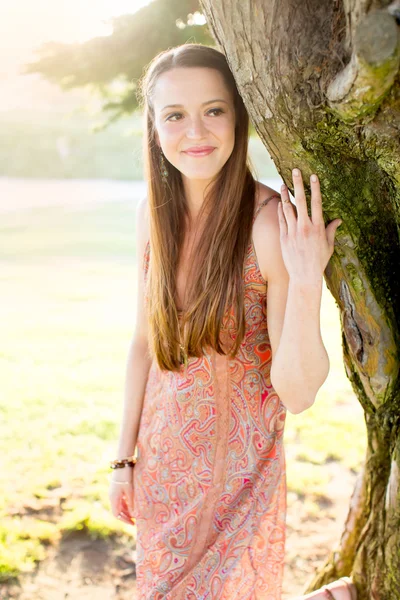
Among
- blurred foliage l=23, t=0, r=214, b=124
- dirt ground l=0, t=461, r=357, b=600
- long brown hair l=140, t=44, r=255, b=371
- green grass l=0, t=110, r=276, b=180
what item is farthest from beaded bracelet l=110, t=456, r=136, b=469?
green grass l=0, t=110, r=276, b=180

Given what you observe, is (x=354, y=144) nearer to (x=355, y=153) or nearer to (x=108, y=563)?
(x=355, y=153)

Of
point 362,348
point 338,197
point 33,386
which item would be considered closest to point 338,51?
point 338,197

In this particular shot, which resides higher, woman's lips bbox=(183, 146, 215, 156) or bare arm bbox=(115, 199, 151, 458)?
woman's lips bbox=(183, 146, 215, 156)

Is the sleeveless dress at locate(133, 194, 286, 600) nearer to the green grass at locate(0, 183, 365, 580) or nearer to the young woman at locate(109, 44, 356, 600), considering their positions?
the young woman at locate(109, 44, 356, 600)

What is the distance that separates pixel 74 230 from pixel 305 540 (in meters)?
14.4

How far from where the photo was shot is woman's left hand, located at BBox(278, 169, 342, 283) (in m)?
1.68

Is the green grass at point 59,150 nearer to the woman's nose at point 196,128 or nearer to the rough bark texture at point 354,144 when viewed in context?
the woman's nose at point 196,128

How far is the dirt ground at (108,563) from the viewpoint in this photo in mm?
2902

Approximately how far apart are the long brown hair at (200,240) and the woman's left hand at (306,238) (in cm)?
32

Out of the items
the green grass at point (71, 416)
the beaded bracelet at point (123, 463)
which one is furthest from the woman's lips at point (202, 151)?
the green grass at point (71, 416)

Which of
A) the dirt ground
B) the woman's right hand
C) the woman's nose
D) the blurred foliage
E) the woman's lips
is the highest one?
the blurred foliage

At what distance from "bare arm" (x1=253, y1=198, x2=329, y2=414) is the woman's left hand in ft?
0.13

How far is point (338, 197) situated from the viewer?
171 cm

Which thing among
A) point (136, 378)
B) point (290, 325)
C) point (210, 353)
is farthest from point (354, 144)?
point (136, 378)
